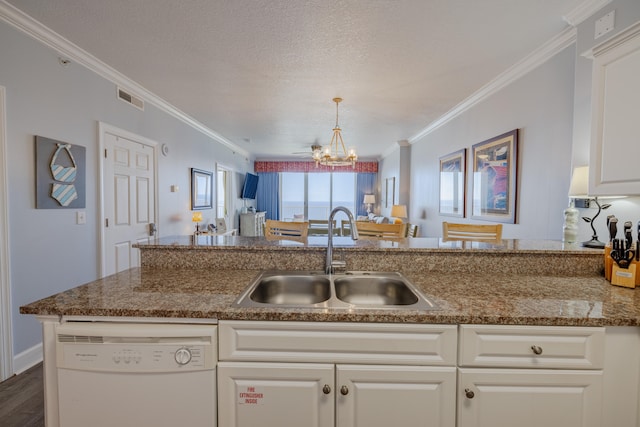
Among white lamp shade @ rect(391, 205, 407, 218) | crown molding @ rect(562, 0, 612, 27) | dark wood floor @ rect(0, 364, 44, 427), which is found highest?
crown molding @ rect(562, 0, 612, 27)

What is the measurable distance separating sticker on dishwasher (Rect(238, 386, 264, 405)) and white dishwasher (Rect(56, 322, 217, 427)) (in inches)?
3.6

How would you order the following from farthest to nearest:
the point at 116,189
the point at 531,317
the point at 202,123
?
1. the point at 202,123
2. the point at 116,189
3. the point at 531,317

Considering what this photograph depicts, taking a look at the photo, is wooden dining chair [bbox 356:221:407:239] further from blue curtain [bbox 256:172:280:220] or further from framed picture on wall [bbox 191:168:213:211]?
blue curtain [bbox 256:172:280:220]

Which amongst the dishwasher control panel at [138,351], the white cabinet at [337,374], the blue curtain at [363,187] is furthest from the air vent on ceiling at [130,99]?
the blue curtain at [363,187]

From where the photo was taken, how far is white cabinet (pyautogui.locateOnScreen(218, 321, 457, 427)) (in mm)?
970

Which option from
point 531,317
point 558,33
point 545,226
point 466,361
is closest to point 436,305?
point 466,361

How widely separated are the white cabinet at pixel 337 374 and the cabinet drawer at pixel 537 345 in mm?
93

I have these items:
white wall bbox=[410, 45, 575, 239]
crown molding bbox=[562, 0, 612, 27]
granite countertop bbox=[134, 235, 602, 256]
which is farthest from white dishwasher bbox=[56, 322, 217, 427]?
crown molding bbox=[562, 0, 612, 27]

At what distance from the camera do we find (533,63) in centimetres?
244

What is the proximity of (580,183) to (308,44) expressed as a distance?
2079mm

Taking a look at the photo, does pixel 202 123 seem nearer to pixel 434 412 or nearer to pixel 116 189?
pixel 116 189

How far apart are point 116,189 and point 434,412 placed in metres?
3.25

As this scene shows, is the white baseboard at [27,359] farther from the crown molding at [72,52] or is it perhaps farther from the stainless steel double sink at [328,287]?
the crown molding at [72,52]

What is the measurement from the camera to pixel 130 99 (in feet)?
10.1
